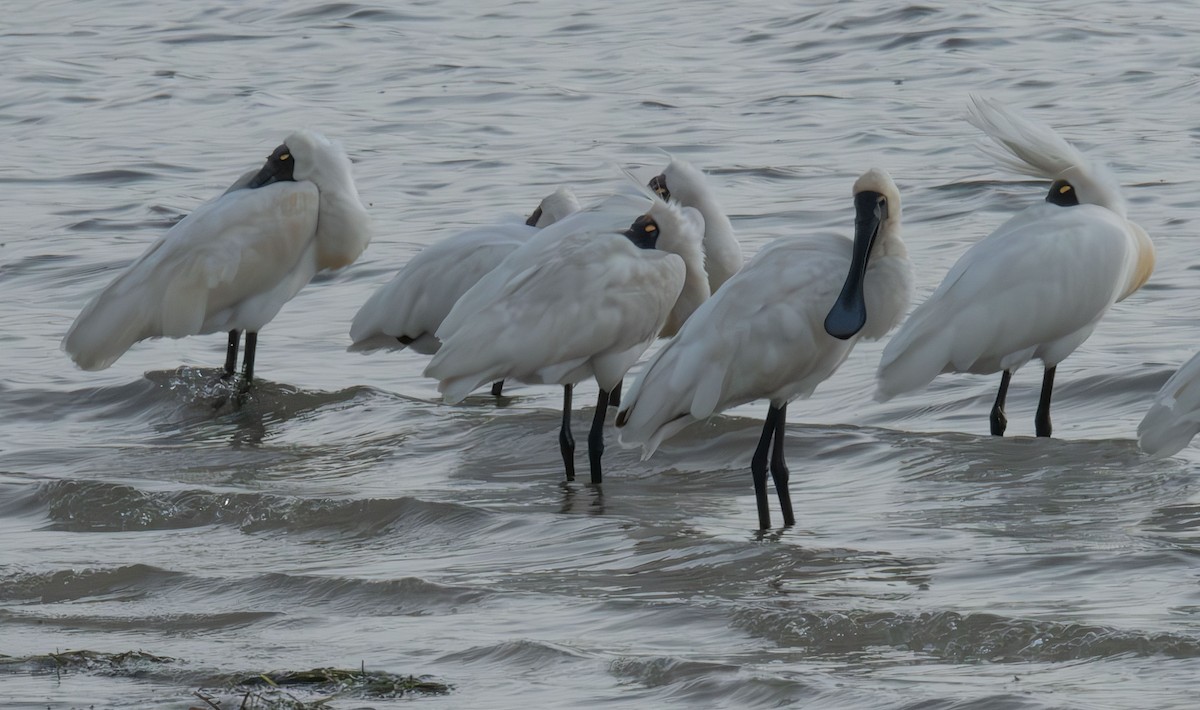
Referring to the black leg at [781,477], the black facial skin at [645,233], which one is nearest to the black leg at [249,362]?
the black facial skin at [645,233]

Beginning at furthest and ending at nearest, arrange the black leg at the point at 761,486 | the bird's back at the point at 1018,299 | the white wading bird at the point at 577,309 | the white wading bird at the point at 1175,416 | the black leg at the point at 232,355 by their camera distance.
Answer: the black leg at the point at 232,355
the bird's back at the point at 1018,299
the white wading bird at the point at 577,309
the black leg at the point at 761,486
the white wading bird at the point at 1175,416

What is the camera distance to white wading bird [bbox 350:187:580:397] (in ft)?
35.6

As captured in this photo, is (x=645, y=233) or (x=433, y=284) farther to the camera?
(x=433, y=284)

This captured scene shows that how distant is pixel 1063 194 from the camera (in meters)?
10.6

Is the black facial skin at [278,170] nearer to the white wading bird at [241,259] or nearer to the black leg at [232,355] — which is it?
the white wading bird at [241,259]

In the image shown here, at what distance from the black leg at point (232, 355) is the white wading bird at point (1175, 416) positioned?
18.9 ft

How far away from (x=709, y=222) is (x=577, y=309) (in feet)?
4.79

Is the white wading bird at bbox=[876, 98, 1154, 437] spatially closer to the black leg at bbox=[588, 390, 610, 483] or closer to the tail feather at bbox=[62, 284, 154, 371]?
the black leg at bbox=[588, 390, 610, 483]

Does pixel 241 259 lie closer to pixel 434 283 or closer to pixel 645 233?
pixel 434 283

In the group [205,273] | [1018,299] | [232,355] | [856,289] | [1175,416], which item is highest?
[856,289]

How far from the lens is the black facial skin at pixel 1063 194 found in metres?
10.6

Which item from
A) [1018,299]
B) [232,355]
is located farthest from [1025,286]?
[232,355]

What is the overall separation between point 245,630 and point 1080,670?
8.71 feet

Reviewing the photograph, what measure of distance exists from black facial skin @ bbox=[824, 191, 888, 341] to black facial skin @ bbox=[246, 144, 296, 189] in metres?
4.59
